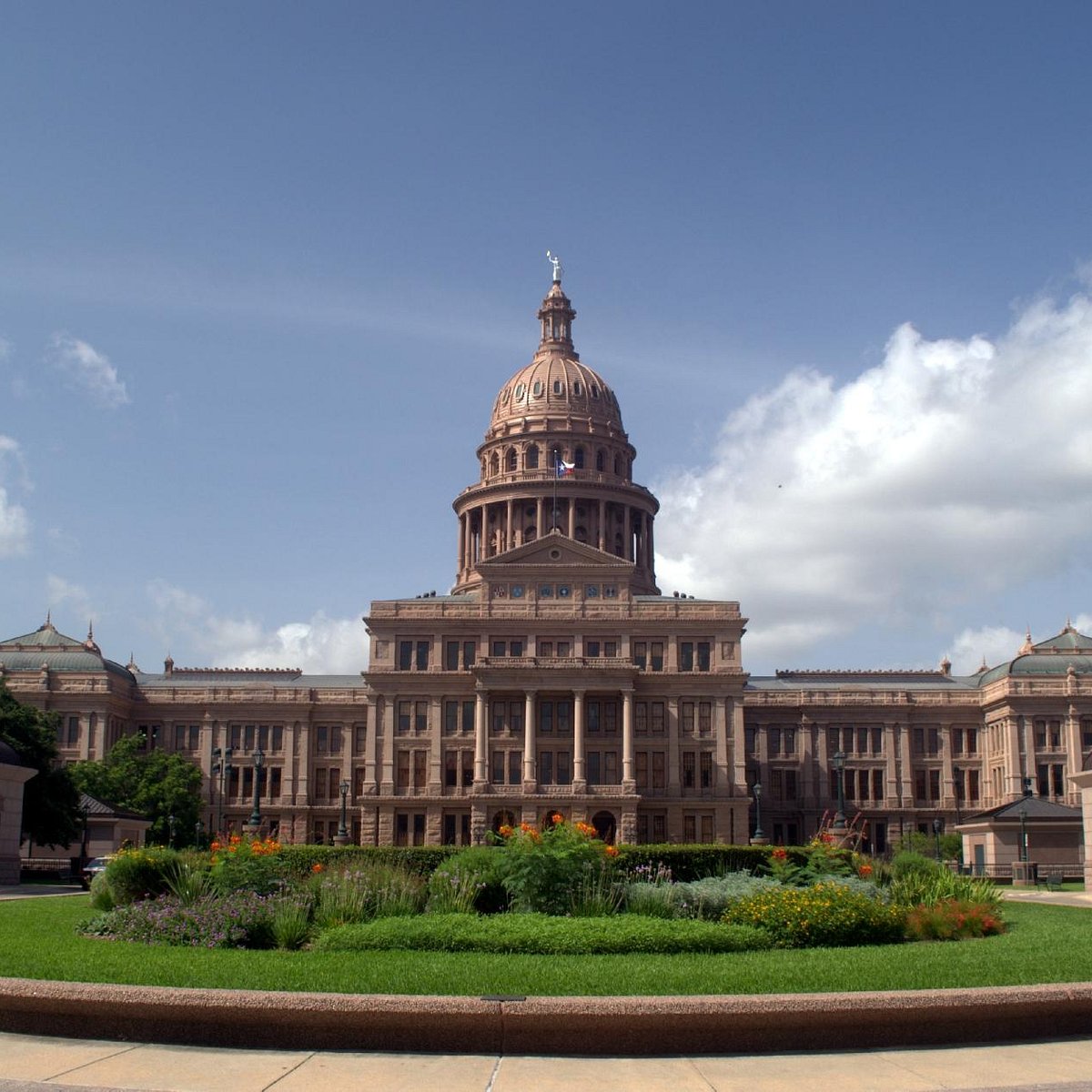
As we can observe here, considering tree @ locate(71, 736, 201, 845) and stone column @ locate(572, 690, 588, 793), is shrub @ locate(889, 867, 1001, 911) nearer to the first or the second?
stone column @ locate(572, 690, 588, 793)

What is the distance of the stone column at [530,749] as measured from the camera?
9144 cm

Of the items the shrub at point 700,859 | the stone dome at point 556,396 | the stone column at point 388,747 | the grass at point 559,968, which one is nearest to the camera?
the grass at point 559,968

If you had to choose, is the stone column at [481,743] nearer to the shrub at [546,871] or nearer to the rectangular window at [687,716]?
the rectangular window at [687,716]

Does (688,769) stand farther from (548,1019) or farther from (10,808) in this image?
(548,1019)

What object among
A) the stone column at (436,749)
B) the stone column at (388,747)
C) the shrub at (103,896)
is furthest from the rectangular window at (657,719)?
the shrub at (103,896)

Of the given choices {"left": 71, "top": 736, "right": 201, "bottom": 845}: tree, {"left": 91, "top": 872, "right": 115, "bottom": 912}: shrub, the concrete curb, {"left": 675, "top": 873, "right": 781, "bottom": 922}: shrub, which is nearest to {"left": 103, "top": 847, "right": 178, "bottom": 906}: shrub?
{"left": 91, "top": 872, "right": 115, "bottom": 912}: shrub

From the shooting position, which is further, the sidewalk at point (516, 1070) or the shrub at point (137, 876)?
the shrub at point (137, 876)

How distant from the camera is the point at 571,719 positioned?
94625mm

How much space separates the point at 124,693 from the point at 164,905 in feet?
285

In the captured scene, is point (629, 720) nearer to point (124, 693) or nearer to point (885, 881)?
A: point (124, 693)

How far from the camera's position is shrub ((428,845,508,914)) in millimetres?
26672

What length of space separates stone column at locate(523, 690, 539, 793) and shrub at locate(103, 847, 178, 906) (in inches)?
2473

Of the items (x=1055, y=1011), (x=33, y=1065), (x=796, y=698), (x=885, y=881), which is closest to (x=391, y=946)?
(x=33, y=1065)

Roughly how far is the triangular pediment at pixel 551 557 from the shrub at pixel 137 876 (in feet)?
222
